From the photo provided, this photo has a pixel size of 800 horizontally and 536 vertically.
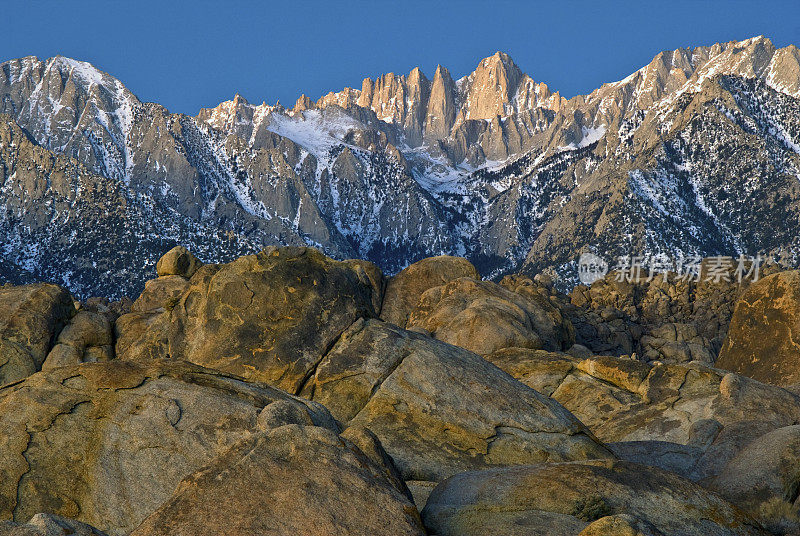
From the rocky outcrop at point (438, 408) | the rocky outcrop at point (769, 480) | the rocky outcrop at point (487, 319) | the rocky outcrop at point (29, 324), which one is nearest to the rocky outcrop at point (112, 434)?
the rocky outcrop at point (438, 408)

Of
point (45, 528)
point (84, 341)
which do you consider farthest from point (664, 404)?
point (84, 341)

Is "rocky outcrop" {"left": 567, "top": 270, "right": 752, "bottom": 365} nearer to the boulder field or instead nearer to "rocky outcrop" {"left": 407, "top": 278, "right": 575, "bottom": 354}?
"rocky outcrop" {"left": 407, "top": 278, "right": 575, "bottom": 354}

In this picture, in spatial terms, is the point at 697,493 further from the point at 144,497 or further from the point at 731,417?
the point at 731,417

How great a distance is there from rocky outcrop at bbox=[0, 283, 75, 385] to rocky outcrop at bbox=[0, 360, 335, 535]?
16.1 meters

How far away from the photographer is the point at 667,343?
64.4 meters

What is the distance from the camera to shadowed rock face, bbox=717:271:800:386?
29172 mm

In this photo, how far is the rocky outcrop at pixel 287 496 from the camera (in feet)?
25.6

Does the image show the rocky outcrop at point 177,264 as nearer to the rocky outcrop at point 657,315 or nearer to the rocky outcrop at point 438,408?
the rocky outcrop at point 438,408

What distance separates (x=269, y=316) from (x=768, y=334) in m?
21.6

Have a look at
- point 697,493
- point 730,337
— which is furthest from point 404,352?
point 730,337

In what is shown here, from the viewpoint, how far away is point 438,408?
52.6 feet

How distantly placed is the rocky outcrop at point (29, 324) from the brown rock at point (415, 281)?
55.1 ft

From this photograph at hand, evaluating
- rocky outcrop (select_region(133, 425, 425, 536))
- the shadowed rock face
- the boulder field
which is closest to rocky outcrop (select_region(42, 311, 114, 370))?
the boulder field

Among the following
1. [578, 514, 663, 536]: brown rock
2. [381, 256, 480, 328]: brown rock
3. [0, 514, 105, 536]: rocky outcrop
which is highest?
[381, 256, 480, 328]: brown rock
